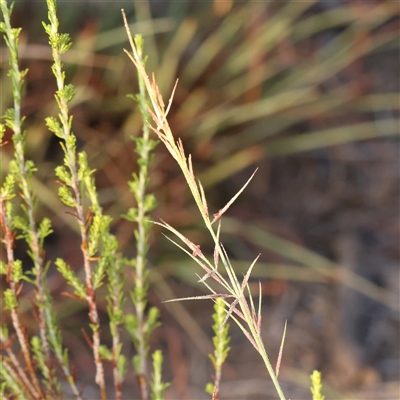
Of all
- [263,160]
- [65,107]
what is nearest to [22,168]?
[65,107]

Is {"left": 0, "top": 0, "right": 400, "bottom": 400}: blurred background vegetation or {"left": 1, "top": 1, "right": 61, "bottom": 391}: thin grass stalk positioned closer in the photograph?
{"left": 1, "top": 1, "right": 61, "bottom": 391}: thin grass stalk

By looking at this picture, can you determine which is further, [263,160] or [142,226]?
[263,160]

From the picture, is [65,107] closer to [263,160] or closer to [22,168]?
[22,168]

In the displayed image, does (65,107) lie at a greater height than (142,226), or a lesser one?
greater

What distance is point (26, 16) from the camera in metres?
1.08

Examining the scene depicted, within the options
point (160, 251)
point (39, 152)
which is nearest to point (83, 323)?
point (160, 251)

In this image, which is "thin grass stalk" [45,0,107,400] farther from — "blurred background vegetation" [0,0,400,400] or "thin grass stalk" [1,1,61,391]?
"blurred background vegetation" [0,0,400,400]

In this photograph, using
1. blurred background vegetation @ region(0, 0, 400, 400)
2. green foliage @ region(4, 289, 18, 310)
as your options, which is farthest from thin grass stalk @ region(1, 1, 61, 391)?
blurred background vegetation @ region(0, 0, 400, 400)

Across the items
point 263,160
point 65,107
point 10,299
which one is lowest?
point 263,160

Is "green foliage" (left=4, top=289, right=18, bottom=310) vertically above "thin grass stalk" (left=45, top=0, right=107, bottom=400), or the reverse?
"thin grass stalk" (left=45, top=0, right=107, bottom=400)

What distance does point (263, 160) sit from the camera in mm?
1122

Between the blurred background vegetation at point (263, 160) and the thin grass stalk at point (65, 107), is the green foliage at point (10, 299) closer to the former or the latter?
the thin grass stalk at point (65, 107)

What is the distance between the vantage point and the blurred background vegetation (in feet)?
3.04

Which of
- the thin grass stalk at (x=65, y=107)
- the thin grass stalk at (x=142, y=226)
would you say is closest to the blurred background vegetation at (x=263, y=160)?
the thin grass stalk at (x=142, y=226)
